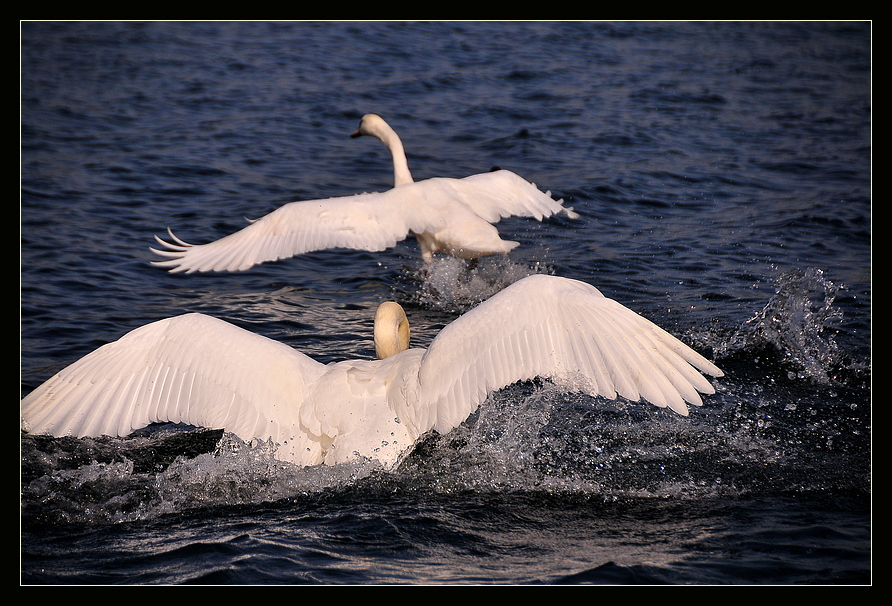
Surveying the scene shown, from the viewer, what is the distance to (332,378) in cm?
476

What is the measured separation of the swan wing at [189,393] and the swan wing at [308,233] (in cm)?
309

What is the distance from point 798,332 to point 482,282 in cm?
304

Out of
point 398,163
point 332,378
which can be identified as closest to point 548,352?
point 332,378

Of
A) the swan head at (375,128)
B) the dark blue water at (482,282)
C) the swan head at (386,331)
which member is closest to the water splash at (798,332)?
the dark blue water at (482,282)

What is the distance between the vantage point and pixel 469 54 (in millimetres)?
18500

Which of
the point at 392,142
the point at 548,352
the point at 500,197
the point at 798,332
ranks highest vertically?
the point at 392,142

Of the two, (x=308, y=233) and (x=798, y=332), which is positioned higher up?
(x=308, y=233)

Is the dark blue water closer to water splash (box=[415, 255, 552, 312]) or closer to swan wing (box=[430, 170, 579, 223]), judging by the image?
water splash (box=[415, 255, 552, 312])

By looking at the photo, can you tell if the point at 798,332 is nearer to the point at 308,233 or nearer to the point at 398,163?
the point at 308,233

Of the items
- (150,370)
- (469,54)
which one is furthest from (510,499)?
(469,54)

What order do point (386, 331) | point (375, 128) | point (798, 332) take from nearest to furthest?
point (386, 331), point (798, 332), point (375, 128)

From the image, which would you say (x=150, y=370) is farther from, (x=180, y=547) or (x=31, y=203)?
(x=31, y=203)

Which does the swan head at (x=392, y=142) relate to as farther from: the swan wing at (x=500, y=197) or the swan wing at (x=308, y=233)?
the swan wing at (x=308, y=233)

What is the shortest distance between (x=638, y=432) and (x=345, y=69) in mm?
13326
